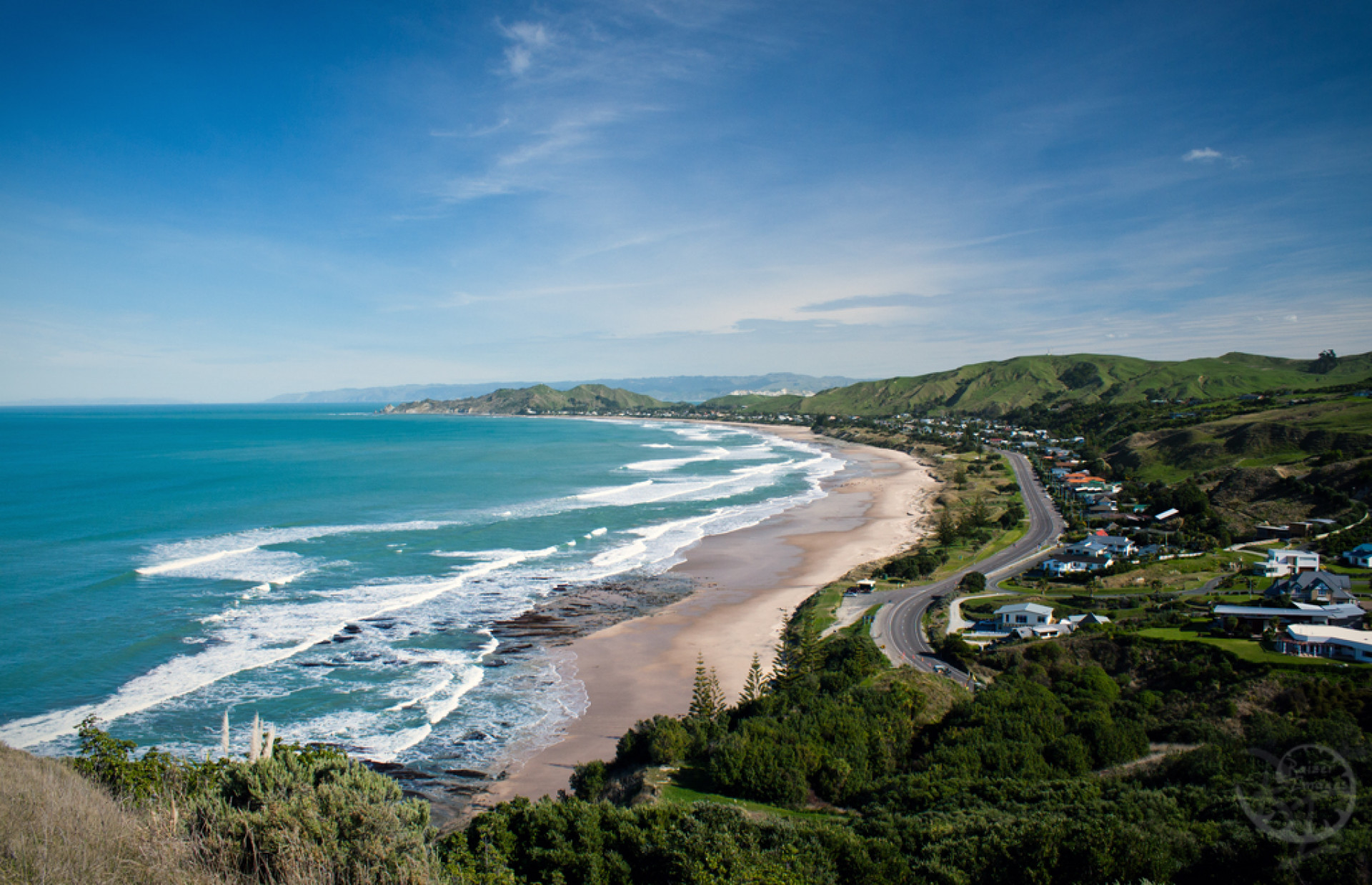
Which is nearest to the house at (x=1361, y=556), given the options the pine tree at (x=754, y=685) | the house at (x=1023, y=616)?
the house at (x=1023, y=616)

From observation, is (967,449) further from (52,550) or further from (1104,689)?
(52,550)

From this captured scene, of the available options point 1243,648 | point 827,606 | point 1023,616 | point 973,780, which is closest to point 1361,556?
point 1243,648

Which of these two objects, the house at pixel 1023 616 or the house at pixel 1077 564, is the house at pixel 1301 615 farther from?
the house at pixel 1077 564

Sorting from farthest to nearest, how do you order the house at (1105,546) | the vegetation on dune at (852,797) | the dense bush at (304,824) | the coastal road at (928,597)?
the house at (1105,546) → the coastal road at (928,597) → the vegetation on dune at (852,797) → the dense bush at (304,824)

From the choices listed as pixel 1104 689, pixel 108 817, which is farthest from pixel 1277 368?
pixel 108 817

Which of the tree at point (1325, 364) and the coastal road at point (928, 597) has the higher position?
the tree at point (1325, 364)
